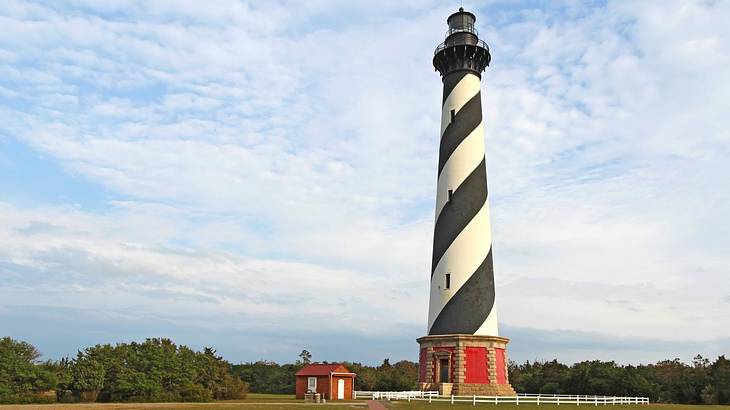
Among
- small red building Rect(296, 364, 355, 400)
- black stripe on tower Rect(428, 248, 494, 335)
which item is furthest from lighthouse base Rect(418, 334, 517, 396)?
small red building Rect(296, 364, 355, 400)

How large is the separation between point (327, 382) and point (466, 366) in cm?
731

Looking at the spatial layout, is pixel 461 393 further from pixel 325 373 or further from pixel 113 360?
pixel 113 360

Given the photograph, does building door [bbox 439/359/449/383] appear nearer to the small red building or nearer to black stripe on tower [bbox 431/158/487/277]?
black stripe on tower [bbox 431/158/487/277]

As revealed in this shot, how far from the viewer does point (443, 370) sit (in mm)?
32719

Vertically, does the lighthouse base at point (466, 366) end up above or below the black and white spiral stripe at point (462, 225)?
below

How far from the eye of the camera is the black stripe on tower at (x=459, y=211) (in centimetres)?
3419

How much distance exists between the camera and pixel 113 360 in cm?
3109

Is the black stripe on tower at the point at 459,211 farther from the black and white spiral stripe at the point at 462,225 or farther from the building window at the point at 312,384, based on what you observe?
the building window at the point at 312,384

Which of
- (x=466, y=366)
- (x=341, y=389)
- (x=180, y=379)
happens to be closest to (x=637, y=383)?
(x=466, y=366)

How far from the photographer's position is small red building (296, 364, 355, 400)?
33.4m

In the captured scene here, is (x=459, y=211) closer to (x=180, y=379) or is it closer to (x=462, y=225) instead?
(x=462, y=225)

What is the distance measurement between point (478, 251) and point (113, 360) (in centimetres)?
1915

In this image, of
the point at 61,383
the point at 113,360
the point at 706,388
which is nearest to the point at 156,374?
the point at 113,360

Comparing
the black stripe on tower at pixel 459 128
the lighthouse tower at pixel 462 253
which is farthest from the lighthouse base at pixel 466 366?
the black stripe on tower at pixel 459 128
